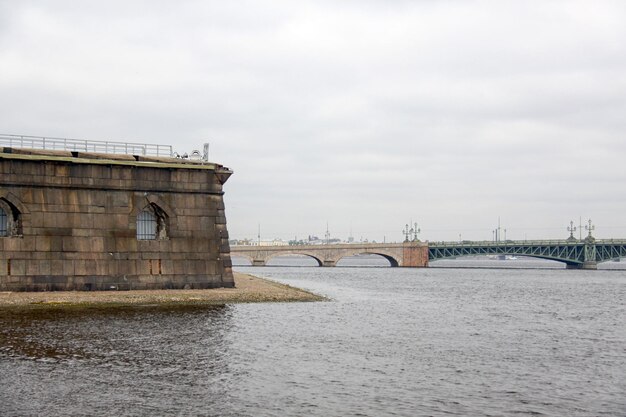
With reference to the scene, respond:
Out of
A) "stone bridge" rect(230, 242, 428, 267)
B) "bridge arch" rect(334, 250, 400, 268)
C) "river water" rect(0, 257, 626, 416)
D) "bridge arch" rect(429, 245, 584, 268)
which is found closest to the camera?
"river water" rect(0, 257, 626, 416)

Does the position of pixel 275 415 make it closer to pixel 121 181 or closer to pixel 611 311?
pixel 121 181

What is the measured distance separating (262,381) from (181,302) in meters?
20.2

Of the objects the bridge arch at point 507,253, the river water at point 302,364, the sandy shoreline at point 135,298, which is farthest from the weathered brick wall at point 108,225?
the bridge arch at point 507,253

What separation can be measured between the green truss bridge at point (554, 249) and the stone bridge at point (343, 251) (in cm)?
266

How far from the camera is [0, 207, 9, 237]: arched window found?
41.8 metres

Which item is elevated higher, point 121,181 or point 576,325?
point 121,181

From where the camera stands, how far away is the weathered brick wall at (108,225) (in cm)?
4184

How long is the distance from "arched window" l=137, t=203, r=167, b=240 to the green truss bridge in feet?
329

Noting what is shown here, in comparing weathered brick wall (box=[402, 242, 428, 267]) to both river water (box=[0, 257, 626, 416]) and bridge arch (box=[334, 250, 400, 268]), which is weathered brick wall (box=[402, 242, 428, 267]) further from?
river water (box=[0, 257, 626, 416])

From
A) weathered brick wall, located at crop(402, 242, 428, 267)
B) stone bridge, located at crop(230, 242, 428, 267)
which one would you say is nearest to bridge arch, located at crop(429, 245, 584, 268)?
weathered brick wall, located at crop(402, 242, 428, 267)

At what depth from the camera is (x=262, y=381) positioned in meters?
21.3

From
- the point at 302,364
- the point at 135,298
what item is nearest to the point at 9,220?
the point at 135,298

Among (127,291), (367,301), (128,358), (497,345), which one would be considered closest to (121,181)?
(127,291)

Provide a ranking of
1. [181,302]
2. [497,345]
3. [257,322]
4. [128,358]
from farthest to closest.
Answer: [181,302] < [257,322] < [497,345] < [128,358]
